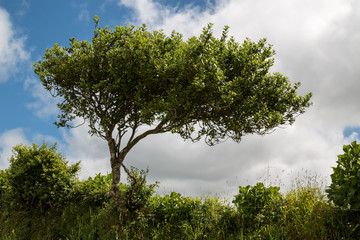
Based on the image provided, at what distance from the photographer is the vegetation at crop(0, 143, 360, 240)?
8.35 m

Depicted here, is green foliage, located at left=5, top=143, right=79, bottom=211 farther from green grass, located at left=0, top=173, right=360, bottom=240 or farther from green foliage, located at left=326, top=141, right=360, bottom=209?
green foliage, located at left=326, top=141, right=360, bottom=209

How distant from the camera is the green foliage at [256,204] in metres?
9.24

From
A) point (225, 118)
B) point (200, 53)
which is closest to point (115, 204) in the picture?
point (225, 118)

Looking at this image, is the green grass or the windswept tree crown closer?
the green grass

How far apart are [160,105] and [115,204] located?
4.61 m

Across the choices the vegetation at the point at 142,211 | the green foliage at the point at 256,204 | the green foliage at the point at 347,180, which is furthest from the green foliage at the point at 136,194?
the green foliage at the point at 347,180

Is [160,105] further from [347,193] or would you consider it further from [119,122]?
[347,193]

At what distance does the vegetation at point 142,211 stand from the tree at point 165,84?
140 cm

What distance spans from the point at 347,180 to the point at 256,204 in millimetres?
3193

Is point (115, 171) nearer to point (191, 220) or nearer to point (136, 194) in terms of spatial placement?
point (136, 194)

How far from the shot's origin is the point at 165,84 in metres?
11.0

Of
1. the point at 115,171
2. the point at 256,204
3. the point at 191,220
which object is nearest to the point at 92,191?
the point at 115,171

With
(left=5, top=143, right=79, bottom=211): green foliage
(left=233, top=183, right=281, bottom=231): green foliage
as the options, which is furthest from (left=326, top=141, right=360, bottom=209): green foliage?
(left=5, top=143, right=79, bottom=211): green foliage

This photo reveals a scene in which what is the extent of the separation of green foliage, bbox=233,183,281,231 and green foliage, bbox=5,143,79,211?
921cm
